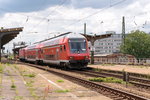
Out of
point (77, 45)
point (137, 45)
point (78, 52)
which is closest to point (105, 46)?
point (137, 45)

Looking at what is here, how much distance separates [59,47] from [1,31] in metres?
16.7

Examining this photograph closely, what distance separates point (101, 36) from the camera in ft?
121

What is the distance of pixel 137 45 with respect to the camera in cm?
9050

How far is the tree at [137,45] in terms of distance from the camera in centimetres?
8925

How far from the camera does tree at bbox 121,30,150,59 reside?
293ft

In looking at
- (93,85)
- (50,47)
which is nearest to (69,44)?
(50,47)

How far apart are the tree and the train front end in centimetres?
6565

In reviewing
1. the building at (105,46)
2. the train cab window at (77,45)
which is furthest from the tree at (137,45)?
the building at (105,46)

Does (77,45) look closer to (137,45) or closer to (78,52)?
(78,52)

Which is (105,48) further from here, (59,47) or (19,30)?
(59,47)

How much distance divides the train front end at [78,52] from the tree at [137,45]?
2585 inches

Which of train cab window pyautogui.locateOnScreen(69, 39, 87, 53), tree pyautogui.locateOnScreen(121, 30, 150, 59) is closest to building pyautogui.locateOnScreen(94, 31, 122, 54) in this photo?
tree pyautogui.locateOnScreen(121, 30, 150, 59)

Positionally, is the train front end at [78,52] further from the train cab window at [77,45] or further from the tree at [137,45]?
the tree at [137,45]

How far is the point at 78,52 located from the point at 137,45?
228ft
